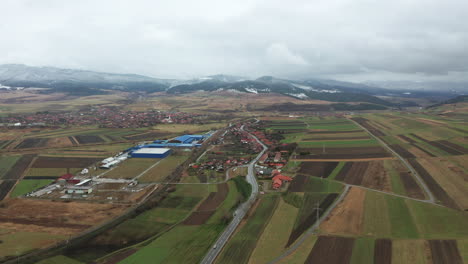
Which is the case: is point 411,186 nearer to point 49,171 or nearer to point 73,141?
point 49,171

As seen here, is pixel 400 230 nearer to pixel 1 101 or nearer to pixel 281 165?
pixel 281 165

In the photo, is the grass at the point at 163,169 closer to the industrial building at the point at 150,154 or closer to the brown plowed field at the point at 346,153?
the industrial building at the point at 150,154

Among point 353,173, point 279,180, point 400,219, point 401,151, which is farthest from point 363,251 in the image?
point 401,151

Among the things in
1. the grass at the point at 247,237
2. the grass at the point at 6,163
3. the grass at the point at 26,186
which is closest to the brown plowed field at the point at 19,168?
the grass at the point at 6,163

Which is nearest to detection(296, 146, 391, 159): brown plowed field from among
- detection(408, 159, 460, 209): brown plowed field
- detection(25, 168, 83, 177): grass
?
detection(408, 159, 460, 209): brown plowed field

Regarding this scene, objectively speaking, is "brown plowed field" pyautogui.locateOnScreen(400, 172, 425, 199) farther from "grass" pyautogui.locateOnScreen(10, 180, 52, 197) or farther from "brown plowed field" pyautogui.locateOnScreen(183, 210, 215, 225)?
"grass" pyautogui.locateOnScreen(10, 180, 52, 197)

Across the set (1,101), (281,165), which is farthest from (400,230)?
(1,101)

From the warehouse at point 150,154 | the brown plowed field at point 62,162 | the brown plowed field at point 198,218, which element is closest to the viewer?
the brown plowed field at point 198,218
